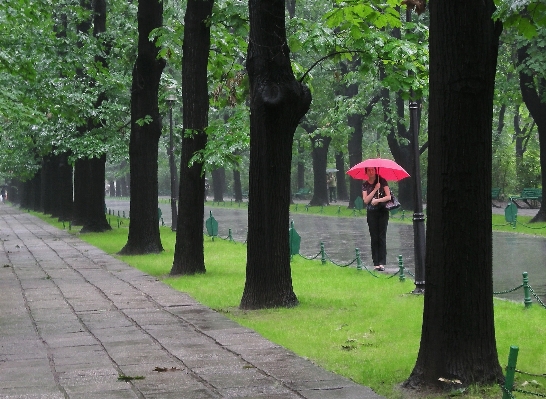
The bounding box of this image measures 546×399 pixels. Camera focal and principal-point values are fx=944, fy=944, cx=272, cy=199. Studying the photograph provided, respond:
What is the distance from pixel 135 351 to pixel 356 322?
9.55ft

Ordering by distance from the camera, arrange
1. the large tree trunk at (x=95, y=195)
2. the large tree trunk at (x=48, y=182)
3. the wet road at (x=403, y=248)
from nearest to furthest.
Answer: the wet road at (x=403, y=248) < the large tree trunk at (x=95, y=195) < the large tree trunk at (x=48, y=182)

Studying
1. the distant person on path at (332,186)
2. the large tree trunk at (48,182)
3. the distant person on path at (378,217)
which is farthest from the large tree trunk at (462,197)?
the distant person on path at (332,186)

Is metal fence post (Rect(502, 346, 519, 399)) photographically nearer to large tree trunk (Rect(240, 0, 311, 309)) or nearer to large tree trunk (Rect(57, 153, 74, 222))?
large tree trunk (Rect(240, 0, 311, 309))

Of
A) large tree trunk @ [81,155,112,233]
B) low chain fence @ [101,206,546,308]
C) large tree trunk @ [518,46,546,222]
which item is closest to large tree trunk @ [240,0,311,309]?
low chain fence @ [101,206,546,308]

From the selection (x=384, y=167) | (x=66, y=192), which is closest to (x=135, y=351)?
(x=384, y=167)

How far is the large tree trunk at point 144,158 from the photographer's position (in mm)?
22266

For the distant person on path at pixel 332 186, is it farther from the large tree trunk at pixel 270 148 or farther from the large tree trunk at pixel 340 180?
the large tree trunk at pixel 270 148

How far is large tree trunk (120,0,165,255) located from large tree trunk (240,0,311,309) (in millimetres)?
10111

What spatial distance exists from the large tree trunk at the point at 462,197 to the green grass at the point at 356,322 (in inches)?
13.1

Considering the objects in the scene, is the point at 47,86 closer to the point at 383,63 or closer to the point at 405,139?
the point at 383,63

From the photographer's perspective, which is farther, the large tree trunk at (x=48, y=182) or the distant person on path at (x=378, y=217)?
the large tree trunk at (x=48, y=182)

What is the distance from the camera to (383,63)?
42.8ft

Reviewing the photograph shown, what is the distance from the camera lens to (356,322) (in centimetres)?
1094

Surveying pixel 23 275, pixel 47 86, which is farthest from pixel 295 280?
pixel 47 86
